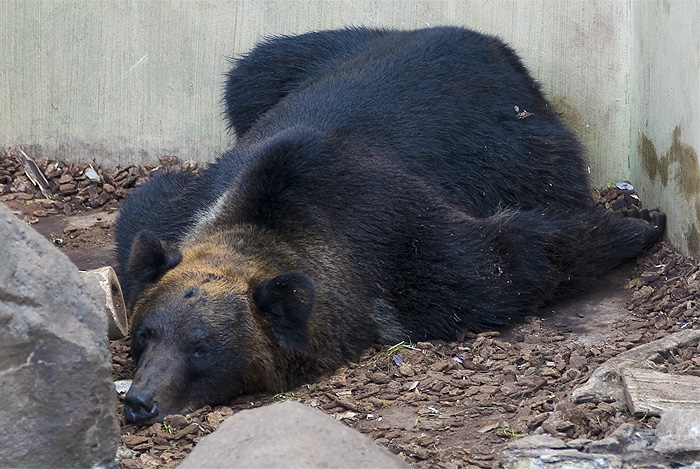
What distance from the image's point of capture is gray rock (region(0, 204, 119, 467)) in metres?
3.33

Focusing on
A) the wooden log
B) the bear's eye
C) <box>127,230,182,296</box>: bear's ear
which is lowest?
the bear's eye

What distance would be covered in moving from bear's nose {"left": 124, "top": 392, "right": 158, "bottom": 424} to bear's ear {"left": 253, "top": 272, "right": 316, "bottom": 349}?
821mm

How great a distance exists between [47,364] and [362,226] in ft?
9.23

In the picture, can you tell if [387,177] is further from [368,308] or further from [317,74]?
[317,74]

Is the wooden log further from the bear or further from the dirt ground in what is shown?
the bear

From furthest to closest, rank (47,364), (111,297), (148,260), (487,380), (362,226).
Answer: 1. (362,226)
2. (111,297)
3. (148,260)
4. (487,380)
5. (47,364)

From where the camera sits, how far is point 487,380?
17.3 feet

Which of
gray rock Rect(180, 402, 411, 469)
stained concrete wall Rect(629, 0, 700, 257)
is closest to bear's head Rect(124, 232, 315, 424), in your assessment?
gray rock Rect(180, 402, 411, 469)

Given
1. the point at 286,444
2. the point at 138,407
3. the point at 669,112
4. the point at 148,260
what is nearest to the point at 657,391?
the point at 286,444

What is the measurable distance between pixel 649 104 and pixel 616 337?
2286 mm

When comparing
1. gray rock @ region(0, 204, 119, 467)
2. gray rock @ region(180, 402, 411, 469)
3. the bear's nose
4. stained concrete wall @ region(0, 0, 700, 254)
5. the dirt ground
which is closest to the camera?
gray rock @ region(180, 402, 411, 469)

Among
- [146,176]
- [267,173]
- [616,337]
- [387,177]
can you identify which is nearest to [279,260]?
[267,173]

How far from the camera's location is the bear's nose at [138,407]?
471cm

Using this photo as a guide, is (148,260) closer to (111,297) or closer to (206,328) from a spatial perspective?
(111,297)
